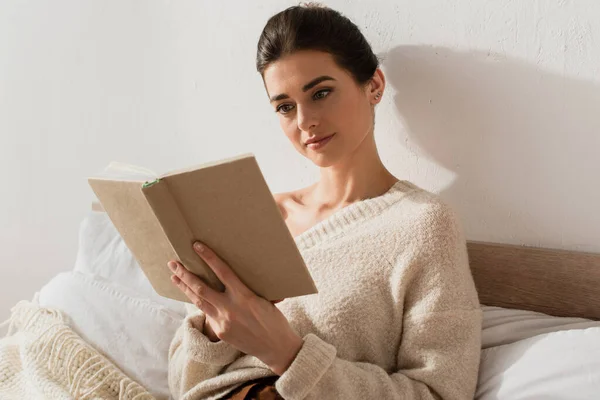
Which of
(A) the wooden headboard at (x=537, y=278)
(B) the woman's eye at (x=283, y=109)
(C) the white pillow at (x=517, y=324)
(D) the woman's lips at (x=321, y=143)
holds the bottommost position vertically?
(C) the white pillow at (x=517, y=324)

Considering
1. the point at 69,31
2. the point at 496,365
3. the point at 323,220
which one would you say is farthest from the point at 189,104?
the point at 496,365

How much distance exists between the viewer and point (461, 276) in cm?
111

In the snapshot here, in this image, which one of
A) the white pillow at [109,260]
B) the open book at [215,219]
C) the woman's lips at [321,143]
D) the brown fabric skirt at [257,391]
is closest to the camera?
the open book at [215,219]

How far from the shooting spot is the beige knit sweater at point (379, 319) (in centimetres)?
104

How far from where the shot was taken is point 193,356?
113cm

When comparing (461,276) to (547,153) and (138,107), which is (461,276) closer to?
(547,153)

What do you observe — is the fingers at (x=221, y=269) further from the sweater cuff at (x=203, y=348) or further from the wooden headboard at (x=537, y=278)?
the wooden headboard at (x=537, y=278)

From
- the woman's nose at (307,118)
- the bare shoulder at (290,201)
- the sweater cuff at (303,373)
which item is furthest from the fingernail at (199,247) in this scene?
the bare shoulder at (290,201)

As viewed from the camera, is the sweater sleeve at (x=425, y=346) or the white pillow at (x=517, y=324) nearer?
the sweater sleeve at (x=425, y=346)

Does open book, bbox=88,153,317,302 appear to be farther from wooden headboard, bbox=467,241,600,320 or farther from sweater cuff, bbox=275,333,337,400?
wooden headboard, bbox=467,241,600,320

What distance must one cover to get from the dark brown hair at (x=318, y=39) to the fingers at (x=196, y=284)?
0.42 metres

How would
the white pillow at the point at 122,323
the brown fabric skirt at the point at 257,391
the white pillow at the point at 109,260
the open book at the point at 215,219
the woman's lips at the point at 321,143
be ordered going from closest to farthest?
the open book at the point at 215,219 < the brown fabric skirt at the point at 257,391 < the woman's lips at the point at 321,143 < the white pillow at the point at 122,323 < the white pillow at the point at 109,260

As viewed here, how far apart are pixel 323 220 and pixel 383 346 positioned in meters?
0.26

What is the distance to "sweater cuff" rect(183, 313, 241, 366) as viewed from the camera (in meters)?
1.12
